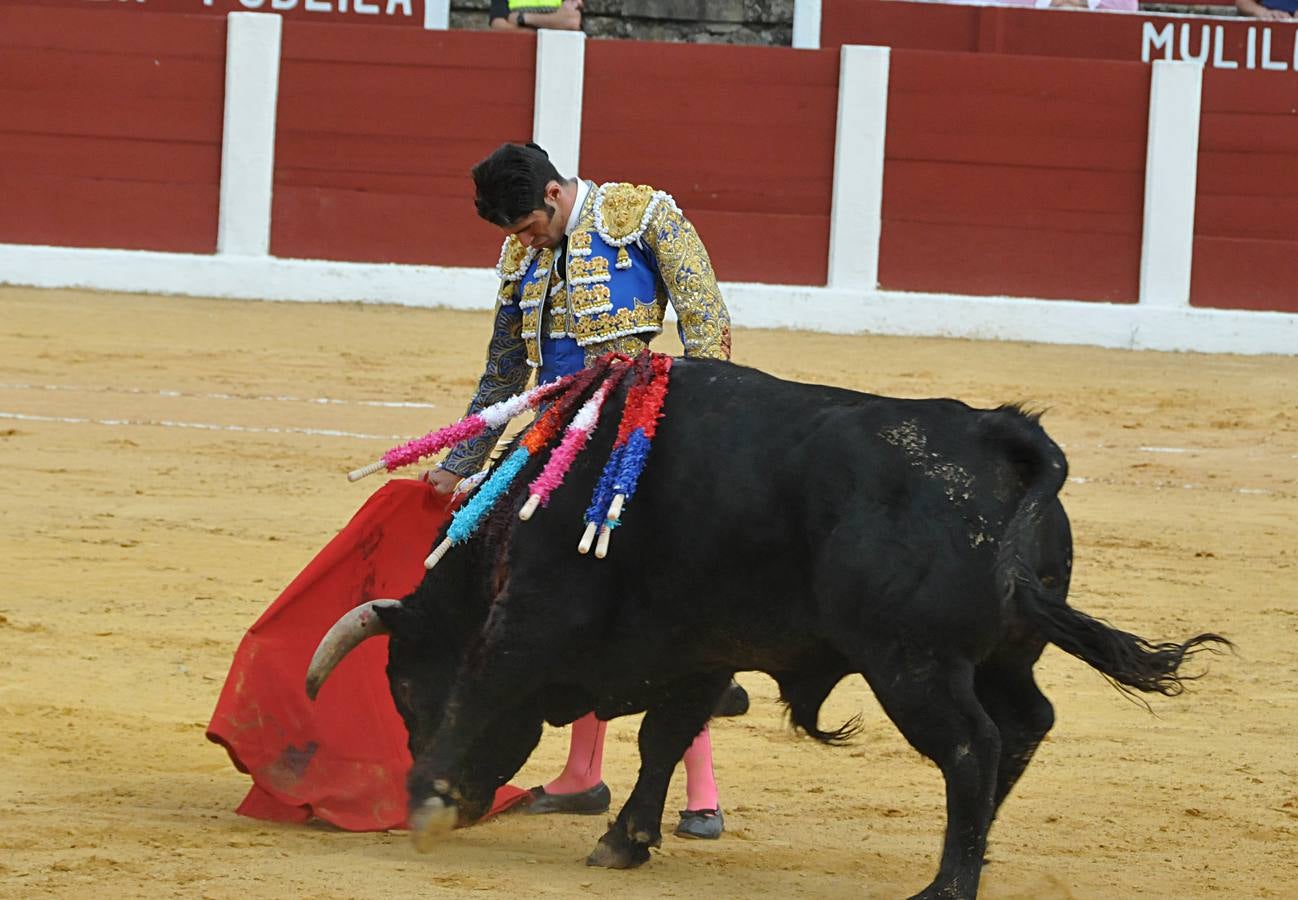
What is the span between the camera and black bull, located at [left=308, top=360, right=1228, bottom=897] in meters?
2.68

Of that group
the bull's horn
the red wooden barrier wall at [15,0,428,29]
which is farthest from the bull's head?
the red wooden barrier wall at [15,0,428,29]

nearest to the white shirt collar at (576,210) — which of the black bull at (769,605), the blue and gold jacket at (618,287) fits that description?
the blue and gold jacket at (618,287)

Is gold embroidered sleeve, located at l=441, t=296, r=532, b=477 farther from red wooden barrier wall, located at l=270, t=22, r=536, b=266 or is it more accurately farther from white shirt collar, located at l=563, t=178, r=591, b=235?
red wooden barrier wall, located at l=270, t=22, r=536, b=266

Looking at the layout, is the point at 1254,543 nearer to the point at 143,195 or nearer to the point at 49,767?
the point at 49,767

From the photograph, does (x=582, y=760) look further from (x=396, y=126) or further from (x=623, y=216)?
(x=396, y=126)

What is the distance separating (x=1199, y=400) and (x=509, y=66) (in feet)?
13.0

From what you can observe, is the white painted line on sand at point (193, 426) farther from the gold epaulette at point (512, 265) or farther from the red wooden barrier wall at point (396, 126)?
the gold epaulette at point (512, 265)

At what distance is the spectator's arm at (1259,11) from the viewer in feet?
36.5

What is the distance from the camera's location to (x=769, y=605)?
111 inches

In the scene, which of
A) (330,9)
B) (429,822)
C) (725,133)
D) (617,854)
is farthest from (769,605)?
(330,9)

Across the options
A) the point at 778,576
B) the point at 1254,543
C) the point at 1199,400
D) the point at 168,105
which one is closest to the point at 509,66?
the point at 168,105

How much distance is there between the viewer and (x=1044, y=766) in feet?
12.4

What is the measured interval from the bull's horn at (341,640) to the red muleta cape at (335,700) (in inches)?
10.4

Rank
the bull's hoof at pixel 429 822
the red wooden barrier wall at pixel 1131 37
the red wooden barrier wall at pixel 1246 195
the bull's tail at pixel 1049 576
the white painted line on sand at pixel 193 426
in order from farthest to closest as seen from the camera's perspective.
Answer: the red wooden barrier wall at pixel 1131 37 < the red wooden barrier wall at pixel 1246 195 < the white painted line on sand at pixel 193 426 < the bull's hoof at pixel 429 822 < the bull's tail at pixel 1049 576
